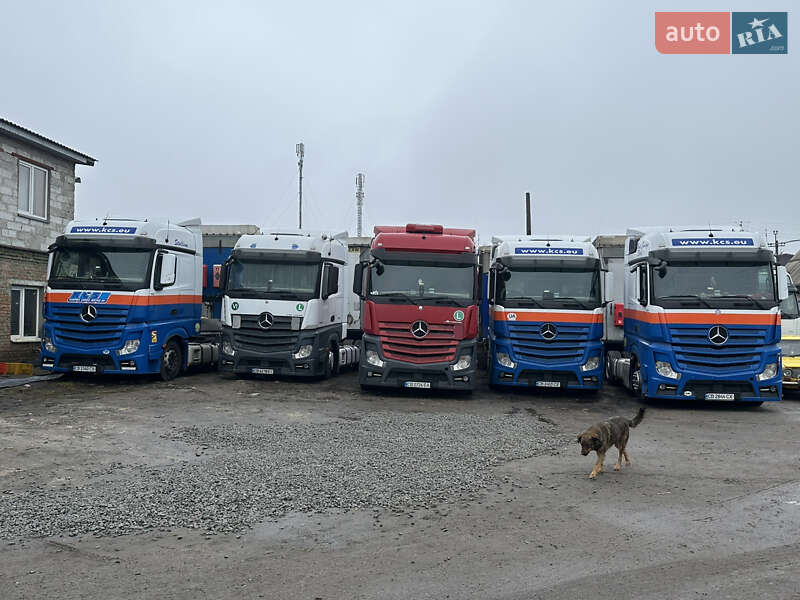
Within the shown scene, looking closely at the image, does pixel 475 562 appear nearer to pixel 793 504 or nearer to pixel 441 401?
pixel 793 504

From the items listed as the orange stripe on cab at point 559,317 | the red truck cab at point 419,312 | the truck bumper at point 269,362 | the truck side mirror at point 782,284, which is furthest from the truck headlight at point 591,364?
the truck bumper at point 269,362

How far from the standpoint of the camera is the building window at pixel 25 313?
61.6ft

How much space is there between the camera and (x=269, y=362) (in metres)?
15.7

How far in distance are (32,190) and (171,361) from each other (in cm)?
710

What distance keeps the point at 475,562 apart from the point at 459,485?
2.16 metres

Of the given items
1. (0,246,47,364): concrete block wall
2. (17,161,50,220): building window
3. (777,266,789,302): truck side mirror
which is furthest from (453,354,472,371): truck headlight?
(17,161,50,220): building window

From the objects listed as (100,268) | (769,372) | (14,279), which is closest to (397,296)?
(100,268)

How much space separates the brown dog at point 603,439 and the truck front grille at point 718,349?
18.1 feet

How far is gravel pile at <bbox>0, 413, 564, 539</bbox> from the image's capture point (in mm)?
6078

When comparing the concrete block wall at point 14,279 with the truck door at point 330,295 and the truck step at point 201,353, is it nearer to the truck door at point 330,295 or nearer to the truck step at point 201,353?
the truck step at point 201,353

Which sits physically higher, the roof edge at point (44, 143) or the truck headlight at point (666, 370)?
the roof edge at point (44, 143)

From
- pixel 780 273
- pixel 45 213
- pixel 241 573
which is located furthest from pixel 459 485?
pixel 45 213

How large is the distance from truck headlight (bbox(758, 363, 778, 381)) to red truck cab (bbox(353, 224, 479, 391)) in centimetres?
522

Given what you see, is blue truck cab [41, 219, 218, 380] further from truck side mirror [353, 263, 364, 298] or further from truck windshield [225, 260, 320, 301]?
truck side mirror [353, 263, 364, 298]
